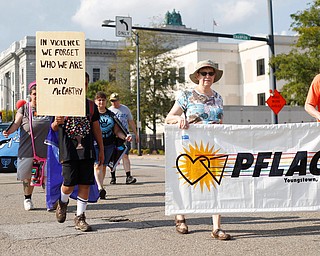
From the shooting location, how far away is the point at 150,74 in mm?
44344

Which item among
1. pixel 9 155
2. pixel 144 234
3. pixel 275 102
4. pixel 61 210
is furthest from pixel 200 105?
pixel 275 102

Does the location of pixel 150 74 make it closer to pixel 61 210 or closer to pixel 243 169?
pixel 61 210

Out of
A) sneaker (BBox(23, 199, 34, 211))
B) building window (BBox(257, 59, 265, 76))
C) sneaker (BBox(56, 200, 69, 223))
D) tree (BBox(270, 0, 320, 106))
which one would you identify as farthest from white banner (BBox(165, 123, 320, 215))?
building window (BBox(257, 59, 265, 76))

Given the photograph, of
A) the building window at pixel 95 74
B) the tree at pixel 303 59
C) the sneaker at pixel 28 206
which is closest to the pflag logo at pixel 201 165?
the sneaker at pixel 28 206

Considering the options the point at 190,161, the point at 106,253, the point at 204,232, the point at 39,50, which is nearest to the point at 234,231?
the point at 204,232

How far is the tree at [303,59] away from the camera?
26609 mm

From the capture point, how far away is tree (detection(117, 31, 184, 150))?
4359 cm

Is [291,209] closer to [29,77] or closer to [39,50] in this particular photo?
[39,50]

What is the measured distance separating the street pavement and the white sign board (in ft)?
4.57

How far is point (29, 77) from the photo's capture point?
96250mm

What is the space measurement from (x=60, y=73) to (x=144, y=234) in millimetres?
2020

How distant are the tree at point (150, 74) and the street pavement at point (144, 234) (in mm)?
34930

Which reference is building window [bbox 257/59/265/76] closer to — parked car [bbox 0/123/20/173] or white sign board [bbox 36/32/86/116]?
parked car [bbox 0/123/20/173]

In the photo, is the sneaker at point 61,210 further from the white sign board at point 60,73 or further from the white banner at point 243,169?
the white banner at point 243,169
